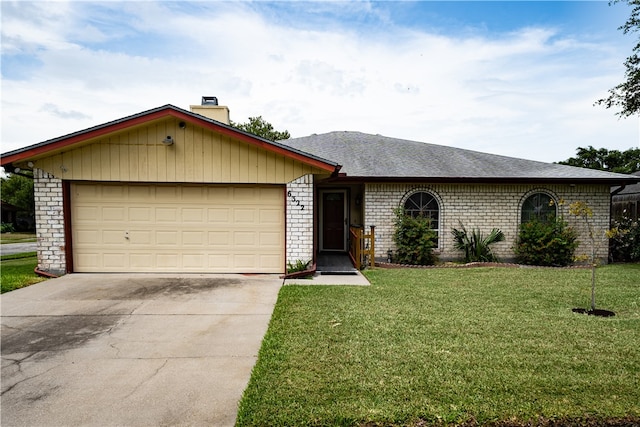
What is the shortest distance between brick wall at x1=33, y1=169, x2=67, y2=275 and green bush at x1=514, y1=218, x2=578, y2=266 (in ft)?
40.2

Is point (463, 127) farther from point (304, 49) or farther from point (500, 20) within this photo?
point (304, 49)

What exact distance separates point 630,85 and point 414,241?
9708mm

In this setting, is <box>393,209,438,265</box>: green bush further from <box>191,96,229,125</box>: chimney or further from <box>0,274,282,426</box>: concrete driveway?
<box>191,96,229,125</box>: chimney

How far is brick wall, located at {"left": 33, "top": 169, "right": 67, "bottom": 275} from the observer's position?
7.88m

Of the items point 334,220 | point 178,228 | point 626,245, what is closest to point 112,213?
point 178,228

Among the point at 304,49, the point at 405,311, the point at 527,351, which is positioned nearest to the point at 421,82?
the point at 304,49

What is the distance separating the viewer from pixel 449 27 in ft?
38.9

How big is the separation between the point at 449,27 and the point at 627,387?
1187cm

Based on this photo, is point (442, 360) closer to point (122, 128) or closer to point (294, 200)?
point (294, 200)

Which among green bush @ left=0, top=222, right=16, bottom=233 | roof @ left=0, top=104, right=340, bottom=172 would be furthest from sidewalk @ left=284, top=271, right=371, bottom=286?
green bush @ left=0, top=222, right=16, bottom=233

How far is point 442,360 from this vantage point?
3.58 metres

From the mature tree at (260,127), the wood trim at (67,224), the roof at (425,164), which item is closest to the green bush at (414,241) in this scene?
the roof at (425,164)

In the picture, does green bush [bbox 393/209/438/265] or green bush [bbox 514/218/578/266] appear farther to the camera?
green bush [bbox 514/218/578/266]

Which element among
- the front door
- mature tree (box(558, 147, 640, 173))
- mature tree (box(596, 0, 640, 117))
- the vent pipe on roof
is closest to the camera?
the vent pipe on roof
